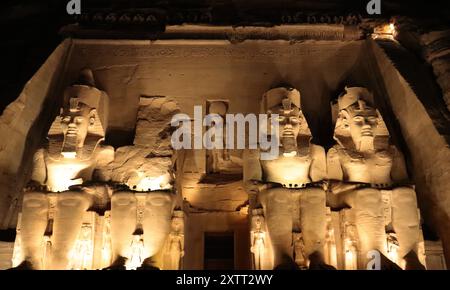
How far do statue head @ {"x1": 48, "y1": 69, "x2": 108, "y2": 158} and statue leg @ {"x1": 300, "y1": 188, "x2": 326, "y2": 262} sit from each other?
357 cm

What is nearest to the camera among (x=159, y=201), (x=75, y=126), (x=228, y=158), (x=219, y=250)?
(x=159, y=201)

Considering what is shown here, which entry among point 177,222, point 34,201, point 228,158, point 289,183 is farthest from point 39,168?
point 289,183

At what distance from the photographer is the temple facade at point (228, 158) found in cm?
916

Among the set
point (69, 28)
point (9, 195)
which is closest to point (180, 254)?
point (9, 195)

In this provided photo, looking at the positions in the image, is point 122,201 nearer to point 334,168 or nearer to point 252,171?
point 252,171

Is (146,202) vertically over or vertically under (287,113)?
under

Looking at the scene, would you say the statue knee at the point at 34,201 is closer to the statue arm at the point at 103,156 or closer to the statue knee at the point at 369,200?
the statue arm at the point at 103,156

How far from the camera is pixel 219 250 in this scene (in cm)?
1112

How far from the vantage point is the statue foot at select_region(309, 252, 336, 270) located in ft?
28.7

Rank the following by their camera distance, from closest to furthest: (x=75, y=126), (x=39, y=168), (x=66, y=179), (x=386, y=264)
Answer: (x=386, y=264) < (x=39, y=168) < (x=66, y=179) < (x=75, y=126)

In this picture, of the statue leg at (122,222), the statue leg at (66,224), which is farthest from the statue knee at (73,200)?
the statue leg at (122,222)

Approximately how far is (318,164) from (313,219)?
1139mm
